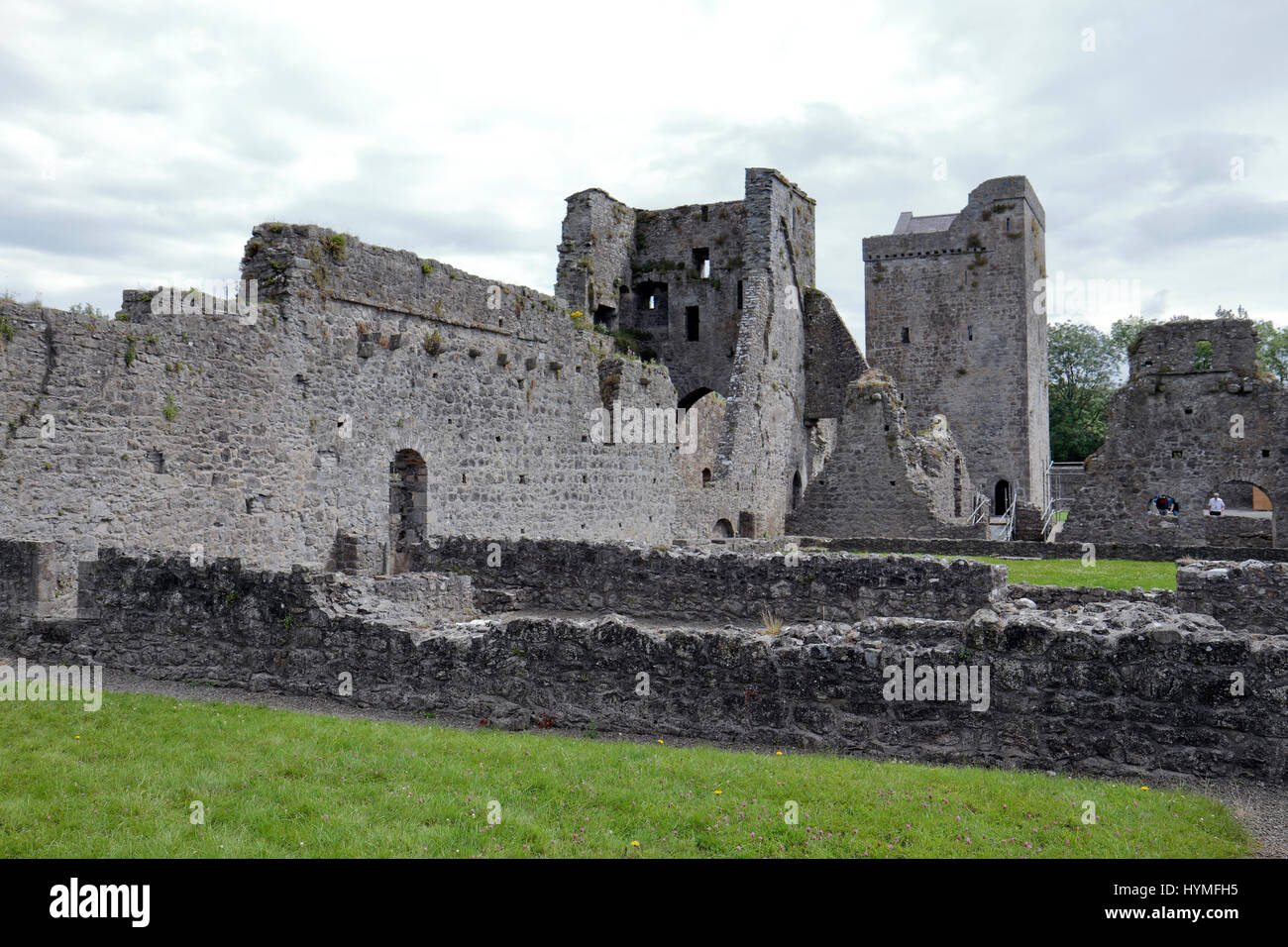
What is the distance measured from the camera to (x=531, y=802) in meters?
5.87

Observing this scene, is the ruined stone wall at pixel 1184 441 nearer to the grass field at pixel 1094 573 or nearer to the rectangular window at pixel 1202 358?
the rectangular window at pixel 1202 358

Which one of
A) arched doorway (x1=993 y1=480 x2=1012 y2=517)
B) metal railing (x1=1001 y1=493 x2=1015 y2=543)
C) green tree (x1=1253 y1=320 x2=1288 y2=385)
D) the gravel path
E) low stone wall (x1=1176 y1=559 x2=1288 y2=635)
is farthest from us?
green tree (x1=1253 y1=320 x2=1288 y2=385)

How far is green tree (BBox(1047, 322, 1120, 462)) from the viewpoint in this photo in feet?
209

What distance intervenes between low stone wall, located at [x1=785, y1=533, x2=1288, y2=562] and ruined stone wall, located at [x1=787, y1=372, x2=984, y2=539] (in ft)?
10.9

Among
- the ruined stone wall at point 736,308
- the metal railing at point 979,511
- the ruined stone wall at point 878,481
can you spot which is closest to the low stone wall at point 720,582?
the ruined stone wall at point 736,308

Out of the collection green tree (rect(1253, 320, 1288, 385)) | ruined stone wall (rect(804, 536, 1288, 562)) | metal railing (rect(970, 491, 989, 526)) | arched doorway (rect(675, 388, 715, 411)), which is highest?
green tree (rect(1253, 320, 1288, 385))

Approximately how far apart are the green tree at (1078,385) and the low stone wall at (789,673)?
59657 millimetres

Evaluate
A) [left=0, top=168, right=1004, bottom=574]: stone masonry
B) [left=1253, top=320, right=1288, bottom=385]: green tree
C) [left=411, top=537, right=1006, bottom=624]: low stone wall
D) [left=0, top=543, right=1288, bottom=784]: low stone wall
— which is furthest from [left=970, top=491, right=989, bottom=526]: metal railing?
[left=1253, top=320, right=1288, bottom=385]: green tree

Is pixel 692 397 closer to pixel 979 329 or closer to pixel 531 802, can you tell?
pixel 979 329

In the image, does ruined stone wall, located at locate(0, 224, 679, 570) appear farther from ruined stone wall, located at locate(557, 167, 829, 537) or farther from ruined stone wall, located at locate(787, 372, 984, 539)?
ruined stone wall, located at locate(787, 372, 984, 539)

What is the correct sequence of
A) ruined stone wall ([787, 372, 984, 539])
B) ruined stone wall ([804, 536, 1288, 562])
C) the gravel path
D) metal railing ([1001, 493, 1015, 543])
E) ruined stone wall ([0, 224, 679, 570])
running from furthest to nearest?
A: metal railing ([1001, 493, 1015, 543]) < ruined stone wall ([787, 372, 984, 539]) < ruined stone wall ([804, 536, 1288, 562]) < ruined stone wall ([0, 224, 679, 570]) < the gravel path

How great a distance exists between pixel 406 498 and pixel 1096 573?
42.0ft

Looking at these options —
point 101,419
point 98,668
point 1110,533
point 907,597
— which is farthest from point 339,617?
point 1110,533

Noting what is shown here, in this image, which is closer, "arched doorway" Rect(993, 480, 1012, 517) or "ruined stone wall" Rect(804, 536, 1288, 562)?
"ruined stone wall" Rect(804, 536, 1288, 562)
